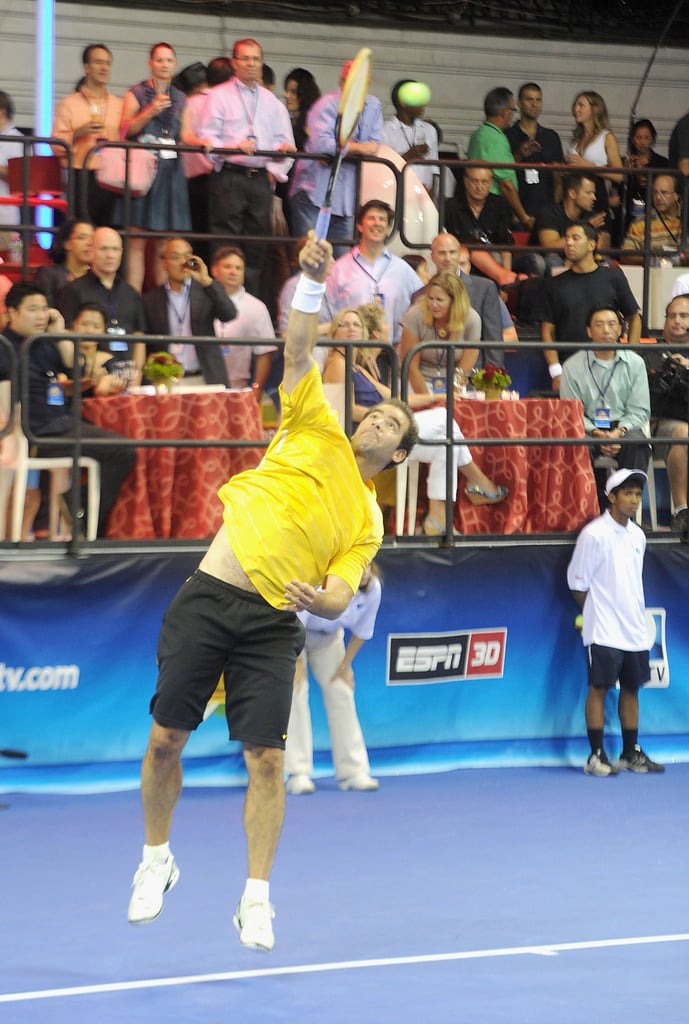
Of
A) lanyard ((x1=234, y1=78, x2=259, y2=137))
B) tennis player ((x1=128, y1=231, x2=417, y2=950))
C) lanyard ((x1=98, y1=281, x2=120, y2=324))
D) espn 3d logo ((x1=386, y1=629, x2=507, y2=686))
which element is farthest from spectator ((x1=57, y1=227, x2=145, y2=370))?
tennis player ((x1=128, y1=231, x2=417, y2=950))

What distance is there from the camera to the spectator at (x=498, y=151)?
46.2ft

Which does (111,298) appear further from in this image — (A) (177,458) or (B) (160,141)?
(B) (160,141)

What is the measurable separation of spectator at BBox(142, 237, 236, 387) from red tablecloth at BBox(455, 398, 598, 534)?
189cm

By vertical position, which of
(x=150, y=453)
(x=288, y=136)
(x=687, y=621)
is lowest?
(x=687, y=621)

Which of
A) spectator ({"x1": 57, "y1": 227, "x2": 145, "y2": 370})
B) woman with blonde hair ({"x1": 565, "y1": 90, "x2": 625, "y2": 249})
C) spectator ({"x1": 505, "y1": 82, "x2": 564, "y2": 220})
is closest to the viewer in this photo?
spectator ({"x1": 57, "y1": 227, "x2": 145, "y2": 370})

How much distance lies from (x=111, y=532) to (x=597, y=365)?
3490 mm

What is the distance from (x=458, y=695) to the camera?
10.6 m

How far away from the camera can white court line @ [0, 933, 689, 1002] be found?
19.4 feet

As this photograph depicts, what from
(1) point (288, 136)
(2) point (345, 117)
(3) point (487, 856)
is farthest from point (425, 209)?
(2) point (345, 117)

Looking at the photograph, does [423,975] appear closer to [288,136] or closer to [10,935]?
[10,935]

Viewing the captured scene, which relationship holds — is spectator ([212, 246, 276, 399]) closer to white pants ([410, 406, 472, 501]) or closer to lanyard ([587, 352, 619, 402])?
white pants ([410, 406, 472, 501])

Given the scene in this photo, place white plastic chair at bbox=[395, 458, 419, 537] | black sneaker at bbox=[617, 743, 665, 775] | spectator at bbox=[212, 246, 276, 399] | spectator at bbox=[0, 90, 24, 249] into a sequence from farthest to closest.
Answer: spectator at bbox=[0, 90, 24, 249], spectator at bbox=[212, 246, 276, 399], black sneaker at bbox=[617, 743, 665, 775], white plastic chair at bbox=[395, 458, 419, 537]

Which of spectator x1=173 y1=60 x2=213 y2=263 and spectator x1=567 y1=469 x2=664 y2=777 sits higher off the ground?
spectator x1=173 y1=60 x2=213 y2=263

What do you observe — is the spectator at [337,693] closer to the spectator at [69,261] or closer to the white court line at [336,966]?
the spectator at [69,261]
